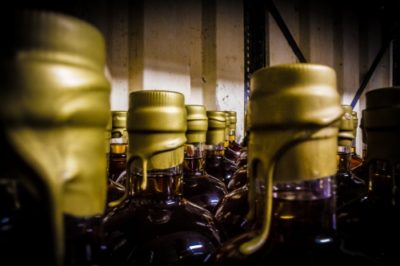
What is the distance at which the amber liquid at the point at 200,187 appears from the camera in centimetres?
84

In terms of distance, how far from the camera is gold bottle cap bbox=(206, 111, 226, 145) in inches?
43.3

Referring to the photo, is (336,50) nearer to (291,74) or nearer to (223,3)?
(223,3)

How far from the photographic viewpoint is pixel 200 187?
872mm

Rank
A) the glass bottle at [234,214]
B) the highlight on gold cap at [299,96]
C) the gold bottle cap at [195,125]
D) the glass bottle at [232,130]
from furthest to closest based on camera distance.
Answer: the glass bottle at [232,130], the gold bottle cap at [195,125], the glass bottle at [234,214], the highlight on gold cap at [299,96]

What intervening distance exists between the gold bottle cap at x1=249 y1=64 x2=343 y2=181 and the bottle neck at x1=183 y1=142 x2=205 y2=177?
21.9 inches

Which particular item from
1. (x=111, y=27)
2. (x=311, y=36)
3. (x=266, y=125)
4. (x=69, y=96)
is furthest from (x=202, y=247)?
(x=311, y=36)

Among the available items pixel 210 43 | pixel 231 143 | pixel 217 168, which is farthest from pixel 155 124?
pixel 210 43

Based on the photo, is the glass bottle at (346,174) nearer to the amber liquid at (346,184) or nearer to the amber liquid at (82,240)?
the amber liquid at (346,184)

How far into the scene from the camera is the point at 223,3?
1.92 meters

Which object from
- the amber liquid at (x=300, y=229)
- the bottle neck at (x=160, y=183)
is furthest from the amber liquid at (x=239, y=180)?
the amber liquid at (x=300, y=229)

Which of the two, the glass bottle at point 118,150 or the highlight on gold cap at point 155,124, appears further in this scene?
the glass bottle at point 118,150

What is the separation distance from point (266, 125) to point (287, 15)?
208 centimetres

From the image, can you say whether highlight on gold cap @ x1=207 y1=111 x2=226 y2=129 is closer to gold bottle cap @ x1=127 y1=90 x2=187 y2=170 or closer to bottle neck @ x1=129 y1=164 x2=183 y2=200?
bottle neck @ x1=129 y1=164 x2=183 y2=200

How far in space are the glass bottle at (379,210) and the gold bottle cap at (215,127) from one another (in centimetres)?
61
